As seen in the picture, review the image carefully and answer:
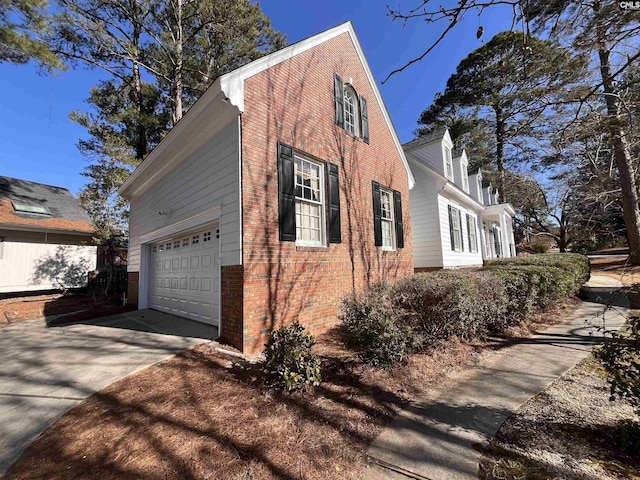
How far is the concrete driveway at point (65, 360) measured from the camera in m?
3.11

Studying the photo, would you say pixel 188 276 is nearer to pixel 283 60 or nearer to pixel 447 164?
pixel 283 60

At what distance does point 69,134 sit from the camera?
14008mm

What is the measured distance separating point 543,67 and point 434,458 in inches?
174

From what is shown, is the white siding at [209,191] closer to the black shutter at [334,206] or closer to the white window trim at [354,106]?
the black shutter at [334,206]

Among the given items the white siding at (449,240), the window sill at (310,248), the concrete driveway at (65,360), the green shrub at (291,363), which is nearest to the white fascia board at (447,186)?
the white siding at (449,240)

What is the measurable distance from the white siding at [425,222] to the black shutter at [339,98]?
5675 mm

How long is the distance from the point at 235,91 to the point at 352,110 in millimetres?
4713

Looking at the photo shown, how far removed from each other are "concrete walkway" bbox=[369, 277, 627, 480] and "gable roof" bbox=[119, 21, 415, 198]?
558cm

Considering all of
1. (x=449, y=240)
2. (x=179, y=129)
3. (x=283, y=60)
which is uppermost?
(x=283, y=60)

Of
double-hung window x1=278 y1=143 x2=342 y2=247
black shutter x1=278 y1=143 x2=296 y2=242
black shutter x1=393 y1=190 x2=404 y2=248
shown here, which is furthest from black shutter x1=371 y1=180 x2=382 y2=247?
black shutter x1=278 y1=143 x2=296 y2=242

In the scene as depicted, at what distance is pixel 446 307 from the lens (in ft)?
15.8

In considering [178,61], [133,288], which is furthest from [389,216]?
[178,61]

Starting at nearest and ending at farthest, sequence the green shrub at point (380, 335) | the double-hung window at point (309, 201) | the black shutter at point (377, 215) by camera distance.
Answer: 1. the green shrub at point (380, 335)
2. the double-hung window at point (309, 201)
3. the black shutter at point (377, 215)

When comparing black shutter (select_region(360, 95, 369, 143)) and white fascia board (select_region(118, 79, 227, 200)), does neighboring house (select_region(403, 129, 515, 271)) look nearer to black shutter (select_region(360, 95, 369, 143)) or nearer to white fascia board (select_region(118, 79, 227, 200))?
black shutter (select_region(360, 95, 369, 143))
